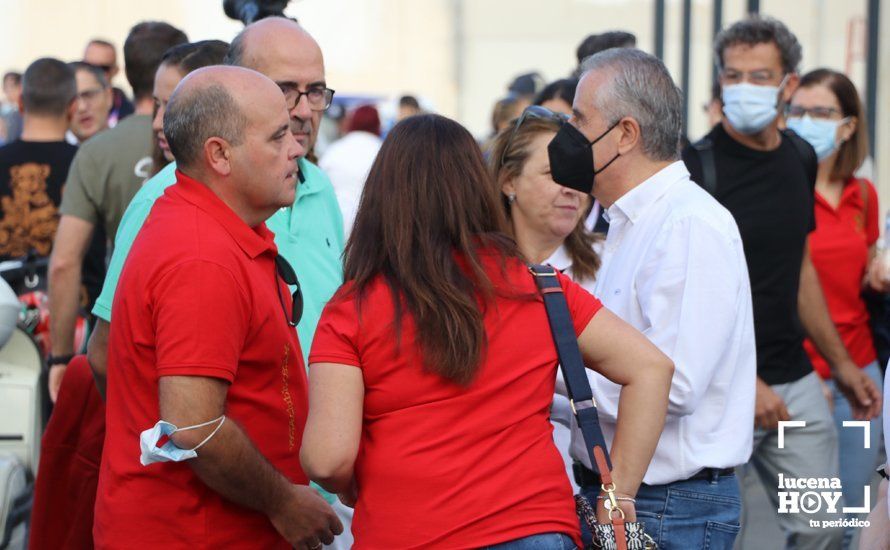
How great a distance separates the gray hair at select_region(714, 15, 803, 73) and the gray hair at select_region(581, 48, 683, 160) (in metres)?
1.64

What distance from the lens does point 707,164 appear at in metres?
4.66

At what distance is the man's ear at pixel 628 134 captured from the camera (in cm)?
339

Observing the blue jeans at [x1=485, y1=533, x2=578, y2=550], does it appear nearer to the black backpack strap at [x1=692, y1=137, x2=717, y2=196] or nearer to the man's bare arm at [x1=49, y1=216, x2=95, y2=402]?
the black backpack strap at [x1=692, y1=137, x2=717, y2=196]

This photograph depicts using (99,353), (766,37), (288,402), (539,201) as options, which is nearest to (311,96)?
(539,201)

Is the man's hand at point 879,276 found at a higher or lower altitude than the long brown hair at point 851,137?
lower

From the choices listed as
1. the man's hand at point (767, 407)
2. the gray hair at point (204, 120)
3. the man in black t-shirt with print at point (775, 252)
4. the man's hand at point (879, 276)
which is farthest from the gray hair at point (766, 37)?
the gray hair at point (204, 120)

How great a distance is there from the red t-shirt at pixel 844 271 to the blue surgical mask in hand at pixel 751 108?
3.33 ft

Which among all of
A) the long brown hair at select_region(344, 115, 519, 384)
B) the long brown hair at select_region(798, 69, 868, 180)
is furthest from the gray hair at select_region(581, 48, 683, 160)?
the long brown hair at select_region(798, 69, 868, 180)

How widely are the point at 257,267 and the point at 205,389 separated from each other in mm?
372

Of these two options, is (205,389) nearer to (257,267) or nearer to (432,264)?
(257,267)

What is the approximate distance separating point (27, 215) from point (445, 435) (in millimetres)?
4299

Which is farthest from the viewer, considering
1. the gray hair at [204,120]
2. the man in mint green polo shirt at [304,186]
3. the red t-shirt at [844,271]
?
the red t-shirt at [844,271]

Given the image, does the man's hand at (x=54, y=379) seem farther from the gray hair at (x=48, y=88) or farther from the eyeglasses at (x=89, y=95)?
the eyeglasses at (x=89, y=95)

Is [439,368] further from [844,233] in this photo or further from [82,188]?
[844,233]
